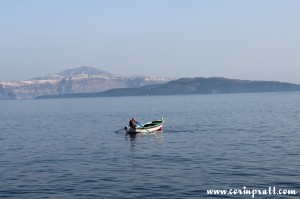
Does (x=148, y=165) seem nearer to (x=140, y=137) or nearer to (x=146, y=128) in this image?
(x=140, y=137)

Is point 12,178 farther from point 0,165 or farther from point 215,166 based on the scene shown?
point 215,166

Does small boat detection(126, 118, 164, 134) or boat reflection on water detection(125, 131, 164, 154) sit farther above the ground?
small boat detection(126, 118, 164, 134)

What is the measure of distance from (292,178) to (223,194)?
554cm

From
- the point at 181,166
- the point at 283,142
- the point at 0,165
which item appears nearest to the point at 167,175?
the point at 181,166

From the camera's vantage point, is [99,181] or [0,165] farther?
[0,165]

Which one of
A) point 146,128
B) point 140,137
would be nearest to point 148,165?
point 140,137

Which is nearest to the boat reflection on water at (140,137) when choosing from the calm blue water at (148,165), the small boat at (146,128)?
the calm blue water at (148,165)

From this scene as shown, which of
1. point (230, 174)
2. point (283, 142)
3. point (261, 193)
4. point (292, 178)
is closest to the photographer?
point (261, 193)

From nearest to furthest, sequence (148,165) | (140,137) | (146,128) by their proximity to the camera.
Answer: (148,165) → (140,137) → (146,128)

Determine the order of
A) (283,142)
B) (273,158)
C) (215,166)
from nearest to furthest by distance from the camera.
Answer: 1. (215,166)
2. (273,158)
3. (283,142)

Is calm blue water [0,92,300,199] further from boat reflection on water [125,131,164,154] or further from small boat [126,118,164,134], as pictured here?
small boat [126,118,164,134]

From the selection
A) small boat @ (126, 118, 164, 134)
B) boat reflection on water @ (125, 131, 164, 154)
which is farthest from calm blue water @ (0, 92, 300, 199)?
small boat @ (126, 118, 164, 134)

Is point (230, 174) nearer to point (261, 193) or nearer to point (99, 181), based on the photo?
point (261, 193)

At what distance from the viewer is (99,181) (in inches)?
1090
